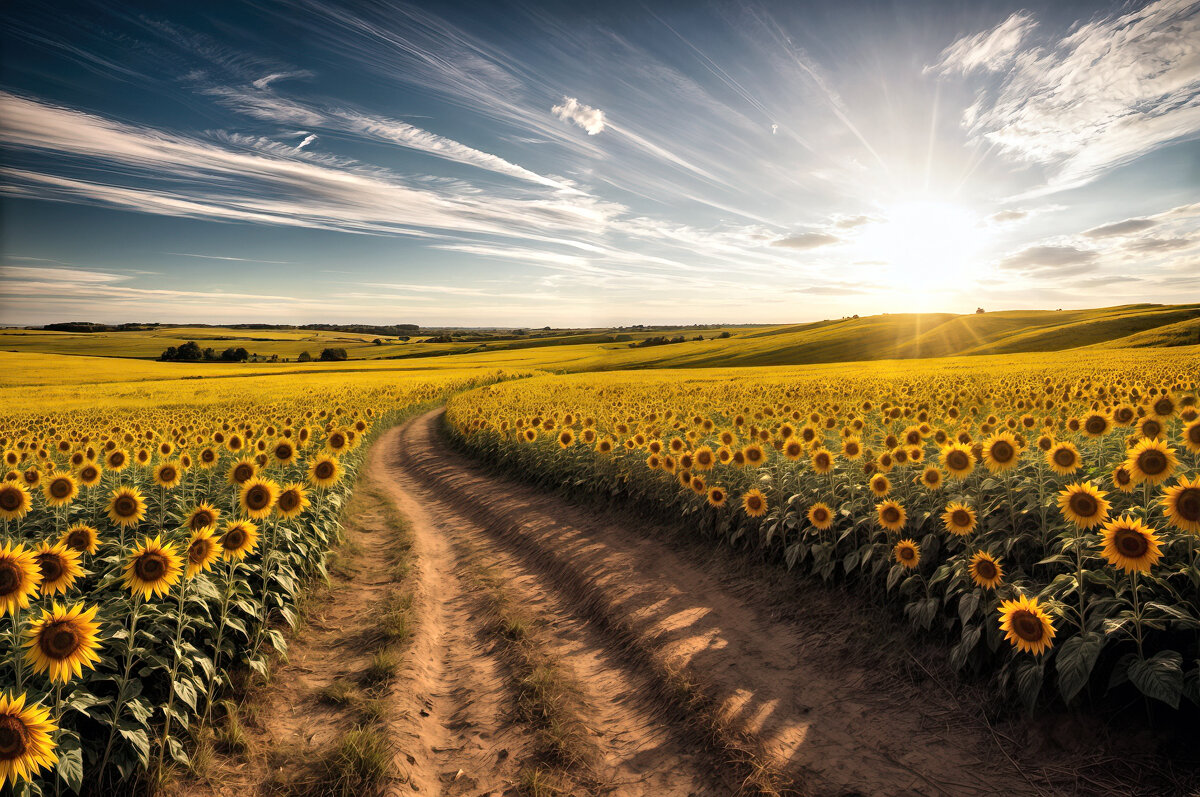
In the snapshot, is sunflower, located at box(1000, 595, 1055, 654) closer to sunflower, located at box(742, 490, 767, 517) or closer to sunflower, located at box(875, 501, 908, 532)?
sunflower, located at box(875, 501, 908, 532)

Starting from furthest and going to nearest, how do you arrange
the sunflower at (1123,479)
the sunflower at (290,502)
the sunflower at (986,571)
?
the sunflower at (290,502) < the sunflower at (1123,479) < the sunflower at (986,571)

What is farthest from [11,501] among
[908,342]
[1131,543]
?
[908,342]

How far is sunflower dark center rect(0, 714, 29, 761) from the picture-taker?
2.85 meters

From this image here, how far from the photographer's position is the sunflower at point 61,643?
3.40m

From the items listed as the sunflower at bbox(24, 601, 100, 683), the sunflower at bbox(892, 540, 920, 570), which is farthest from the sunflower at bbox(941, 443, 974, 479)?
the sunflower at bbox(24, 601, 100, 683)

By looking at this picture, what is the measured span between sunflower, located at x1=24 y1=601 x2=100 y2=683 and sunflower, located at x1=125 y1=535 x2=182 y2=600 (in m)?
0.74

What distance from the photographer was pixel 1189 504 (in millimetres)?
4191

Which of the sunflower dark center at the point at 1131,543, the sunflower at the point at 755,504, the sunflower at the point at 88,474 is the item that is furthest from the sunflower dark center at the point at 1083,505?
the sunflower at the point at 88,474

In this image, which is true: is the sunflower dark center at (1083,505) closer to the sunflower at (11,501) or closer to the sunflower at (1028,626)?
the sunflower at (1028,626)

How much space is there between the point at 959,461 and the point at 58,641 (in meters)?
8.35

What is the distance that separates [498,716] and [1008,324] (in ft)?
314

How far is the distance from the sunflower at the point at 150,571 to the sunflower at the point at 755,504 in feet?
22.7

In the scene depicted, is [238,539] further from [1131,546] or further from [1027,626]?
[1131,546]

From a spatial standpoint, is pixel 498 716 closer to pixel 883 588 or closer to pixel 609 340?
pixel 883 588
